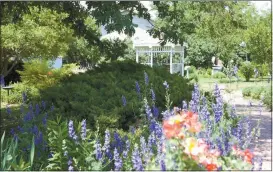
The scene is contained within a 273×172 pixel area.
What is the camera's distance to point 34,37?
56.3 ft

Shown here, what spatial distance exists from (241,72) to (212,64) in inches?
247

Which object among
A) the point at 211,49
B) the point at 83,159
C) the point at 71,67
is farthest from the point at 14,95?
the point at 211,49

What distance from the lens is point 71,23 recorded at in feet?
27.4

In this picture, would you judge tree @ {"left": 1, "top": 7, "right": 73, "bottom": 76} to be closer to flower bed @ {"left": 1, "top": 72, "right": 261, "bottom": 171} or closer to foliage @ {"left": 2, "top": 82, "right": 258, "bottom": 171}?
flower bed @ {"left": 1, "top": 72, "right": 261, "bottom": 171}

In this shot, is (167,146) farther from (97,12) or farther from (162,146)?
(97,12)

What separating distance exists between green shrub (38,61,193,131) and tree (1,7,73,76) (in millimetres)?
8612

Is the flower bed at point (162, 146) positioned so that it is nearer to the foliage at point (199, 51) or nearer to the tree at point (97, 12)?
the tree at point (97, 12)

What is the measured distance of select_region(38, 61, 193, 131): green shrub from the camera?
596 cm

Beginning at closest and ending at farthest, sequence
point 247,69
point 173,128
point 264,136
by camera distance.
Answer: point 173,128, point 264,136, point 247,69

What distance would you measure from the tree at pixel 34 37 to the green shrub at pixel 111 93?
861cm

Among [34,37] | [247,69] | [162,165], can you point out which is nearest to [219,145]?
[162,165]

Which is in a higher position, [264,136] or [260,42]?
[260,42]

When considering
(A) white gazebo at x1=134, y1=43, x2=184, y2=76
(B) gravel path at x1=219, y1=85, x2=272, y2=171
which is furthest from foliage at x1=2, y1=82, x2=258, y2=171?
(A) white gazebo at x1=134, y1=43, x2=184, y2=76

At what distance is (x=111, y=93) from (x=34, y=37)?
11341mm
